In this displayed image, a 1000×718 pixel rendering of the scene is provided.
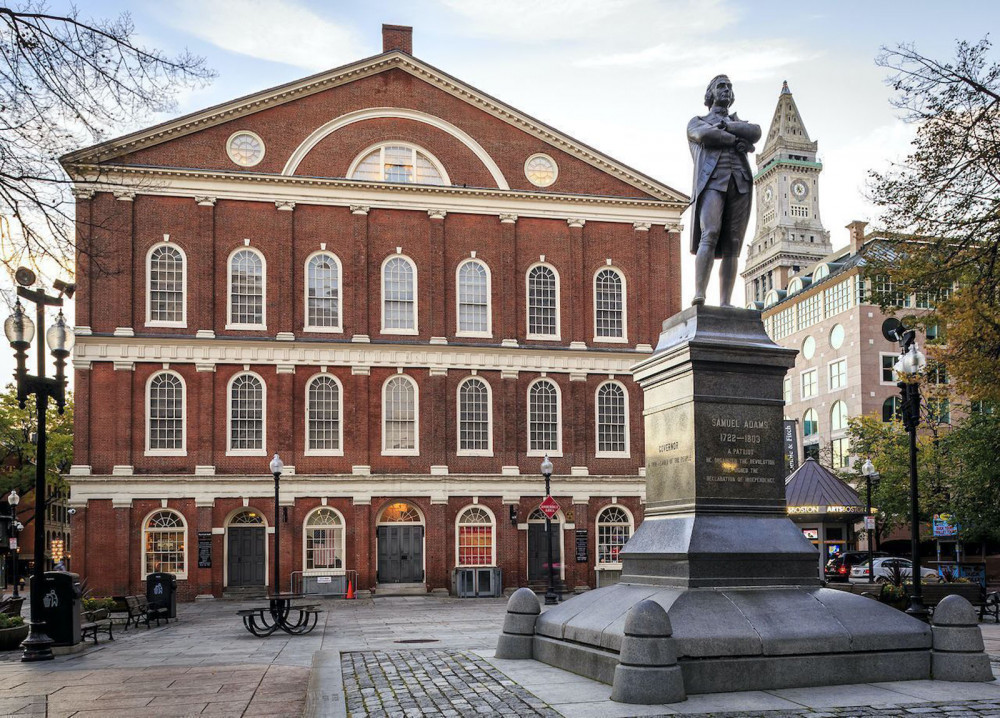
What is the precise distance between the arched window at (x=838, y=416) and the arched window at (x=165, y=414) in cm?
4916

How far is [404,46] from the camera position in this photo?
47250mm

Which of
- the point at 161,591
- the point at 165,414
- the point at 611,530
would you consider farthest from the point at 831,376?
the point at 161,591

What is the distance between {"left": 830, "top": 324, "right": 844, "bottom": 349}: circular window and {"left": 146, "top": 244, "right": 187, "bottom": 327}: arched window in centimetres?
4933

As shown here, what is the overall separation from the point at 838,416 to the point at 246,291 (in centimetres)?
4807

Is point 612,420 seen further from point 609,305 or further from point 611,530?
point 609,305

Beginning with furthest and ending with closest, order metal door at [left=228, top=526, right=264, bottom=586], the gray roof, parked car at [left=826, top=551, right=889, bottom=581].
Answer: parked car at [left=826, top=551, right=889, bottom=581] → the gray roof → metal door at [left=228, top=526, right=264, bottom=586]

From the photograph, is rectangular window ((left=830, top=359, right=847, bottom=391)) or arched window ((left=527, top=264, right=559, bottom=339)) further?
rectangular window ((left=830, top=359, right=847, bottom=391))

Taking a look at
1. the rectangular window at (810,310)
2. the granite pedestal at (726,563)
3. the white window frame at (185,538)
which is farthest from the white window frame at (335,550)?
the rectangular window at (810,310)

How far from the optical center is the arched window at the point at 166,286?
41688 millimetres

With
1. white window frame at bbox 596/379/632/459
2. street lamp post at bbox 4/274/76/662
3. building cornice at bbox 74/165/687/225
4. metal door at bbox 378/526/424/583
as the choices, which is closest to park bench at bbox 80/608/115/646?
street lamp post at bbox 4/274/76/662

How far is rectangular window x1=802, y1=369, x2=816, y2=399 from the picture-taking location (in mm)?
79400

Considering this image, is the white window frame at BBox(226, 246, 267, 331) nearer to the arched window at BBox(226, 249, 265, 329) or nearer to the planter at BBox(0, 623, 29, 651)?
the arched window at BBox(226, 249, 265, 329)

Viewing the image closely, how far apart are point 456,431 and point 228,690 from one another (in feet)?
96.6

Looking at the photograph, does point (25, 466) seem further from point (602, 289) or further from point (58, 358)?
point (58, 358)
